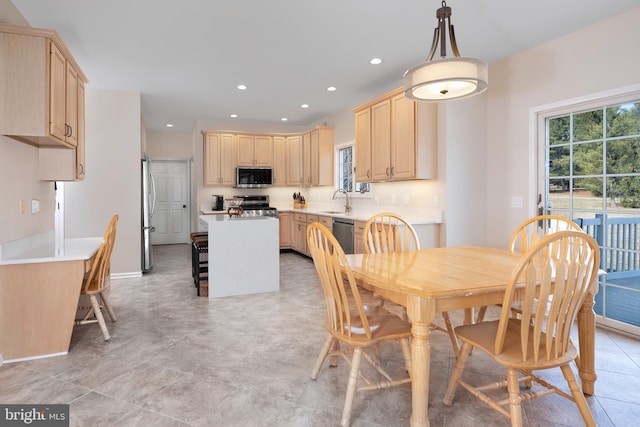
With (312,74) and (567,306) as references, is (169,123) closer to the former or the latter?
(312,74)

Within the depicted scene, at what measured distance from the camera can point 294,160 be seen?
714 cm

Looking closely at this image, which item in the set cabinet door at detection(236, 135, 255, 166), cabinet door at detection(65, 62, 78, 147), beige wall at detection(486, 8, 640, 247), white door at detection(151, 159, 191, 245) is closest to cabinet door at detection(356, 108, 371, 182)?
beige wall at detection(486, 8, 640, 247)

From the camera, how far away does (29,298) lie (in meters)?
2.47

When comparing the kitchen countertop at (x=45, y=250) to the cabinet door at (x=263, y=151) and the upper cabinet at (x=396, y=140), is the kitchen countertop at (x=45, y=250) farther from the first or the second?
the cabinet door at (x=263, y=151)

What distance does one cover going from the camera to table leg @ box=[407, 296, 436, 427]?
154 cm

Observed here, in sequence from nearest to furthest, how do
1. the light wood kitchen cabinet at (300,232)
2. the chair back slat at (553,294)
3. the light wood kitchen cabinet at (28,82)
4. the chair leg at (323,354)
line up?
the chair back slat at (553,294)
the chair leg at (323,354)
the light wood kitchen cabinet at (28,82)
the light wood kitchen cabinet at (300,232)

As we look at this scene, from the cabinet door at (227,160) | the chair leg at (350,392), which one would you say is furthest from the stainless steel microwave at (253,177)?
the chair leg at (350,392)

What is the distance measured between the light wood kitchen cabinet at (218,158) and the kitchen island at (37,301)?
14.0ft

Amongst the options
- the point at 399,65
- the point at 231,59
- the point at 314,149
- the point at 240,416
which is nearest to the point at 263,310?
the point at 240,416

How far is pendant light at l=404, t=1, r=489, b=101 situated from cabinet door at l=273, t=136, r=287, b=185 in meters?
5.24

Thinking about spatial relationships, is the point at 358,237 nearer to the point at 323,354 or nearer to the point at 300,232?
the point at 300,232

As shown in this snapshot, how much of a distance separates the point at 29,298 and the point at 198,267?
5.93 ft

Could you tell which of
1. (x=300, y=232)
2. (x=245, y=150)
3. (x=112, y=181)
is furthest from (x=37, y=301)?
(x=245, y=150)

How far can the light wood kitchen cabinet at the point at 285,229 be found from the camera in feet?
22.5
